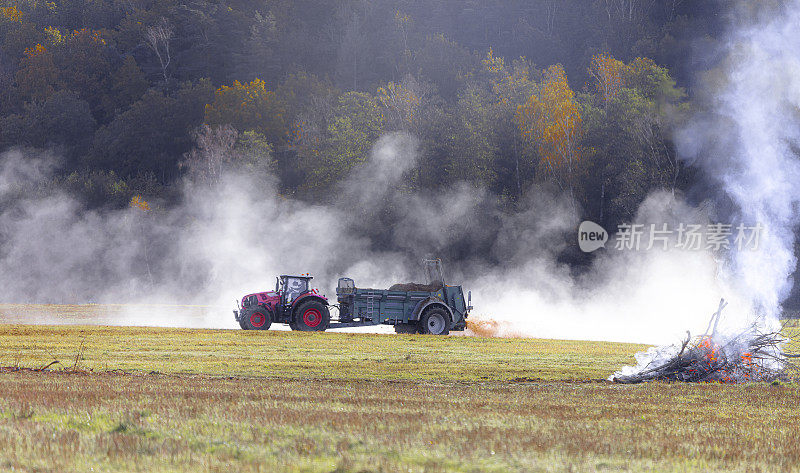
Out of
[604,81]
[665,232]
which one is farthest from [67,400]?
[604,81]

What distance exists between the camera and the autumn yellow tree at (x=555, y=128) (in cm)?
6569

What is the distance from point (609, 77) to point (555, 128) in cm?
1101

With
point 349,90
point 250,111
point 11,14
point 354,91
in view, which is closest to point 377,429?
point 250,111

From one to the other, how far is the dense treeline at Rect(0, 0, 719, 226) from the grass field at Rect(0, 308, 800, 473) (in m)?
37.4

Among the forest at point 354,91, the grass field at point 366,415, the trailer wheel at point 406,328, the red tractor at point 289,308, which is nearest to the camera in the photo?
the grass field at point 366,415

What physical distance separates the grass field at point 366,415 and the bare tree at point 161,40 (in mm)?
79608

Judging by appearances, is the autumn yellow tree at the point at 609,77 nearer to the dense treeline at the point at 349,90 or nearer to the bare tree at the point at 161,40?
the dense treeline at the point at 349,90

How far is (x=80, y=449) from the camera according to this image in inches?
396

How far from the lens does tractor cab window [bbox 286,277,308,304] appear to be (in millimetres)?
34594

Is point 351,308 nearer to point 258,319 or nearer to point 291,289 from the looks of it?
point 291,289

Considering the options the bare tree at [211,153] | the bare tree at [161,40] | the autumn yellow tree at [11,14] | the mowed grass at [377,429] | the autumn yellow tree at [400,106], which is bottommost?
the mowed grass at [377,429]

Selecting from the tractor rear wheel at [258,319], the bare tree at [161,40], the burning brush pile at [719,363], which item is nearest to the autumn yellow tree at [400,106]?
the bare tree at [161,40]

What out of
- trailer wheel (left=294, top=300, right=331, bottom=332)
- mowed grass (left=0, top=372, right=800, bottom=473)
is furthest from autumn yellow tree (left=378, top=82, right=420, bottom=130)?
mowed grass (left=0, top=372, right=800, bottom=473)

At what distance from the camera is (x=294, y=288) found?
34625 millimetres
